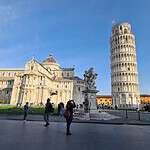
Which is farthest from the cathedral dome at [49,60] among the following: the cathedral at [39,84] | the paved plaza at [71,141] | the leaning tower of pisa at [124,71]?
the paved plaza at [71,141]

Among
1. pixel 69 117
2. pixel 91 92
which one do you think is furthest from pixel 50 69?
pixel 69 117

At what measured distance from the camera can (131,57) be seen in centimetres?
8938

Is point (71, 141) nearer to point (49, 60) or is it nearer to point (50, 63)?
point (50, 63)

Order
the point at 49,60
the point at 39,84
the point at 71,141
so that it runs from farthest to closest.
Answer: the point at 49,60 → the point at 39,84 → the point at 71,141

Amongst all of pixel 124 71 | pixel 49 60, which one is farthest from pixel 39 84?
pixel 124 71

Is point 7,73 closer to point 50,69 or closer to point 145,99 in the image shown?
point 50,69

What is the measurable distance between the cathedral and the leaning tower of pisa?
89.2 feet

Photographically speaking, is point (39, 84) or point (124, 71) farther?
point (39, 84)

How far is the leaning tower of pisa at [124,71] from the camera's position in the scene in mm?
85250

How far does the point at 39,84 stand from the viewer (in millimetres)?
92750

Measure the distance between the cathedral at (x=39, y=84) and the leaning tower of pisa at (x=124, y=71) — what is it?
27.2m

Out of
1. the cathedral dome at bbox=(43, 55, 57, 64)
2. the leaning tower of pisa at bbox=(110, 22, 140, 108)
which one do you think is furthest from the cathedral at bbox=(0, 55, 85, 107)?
the leaning tower of pisa at bbox=(110, 22, 140, 108)

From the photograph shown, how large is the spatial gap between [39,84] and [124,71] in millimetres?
43119

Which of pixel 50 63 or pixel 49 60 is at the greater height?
pixel 49 60
